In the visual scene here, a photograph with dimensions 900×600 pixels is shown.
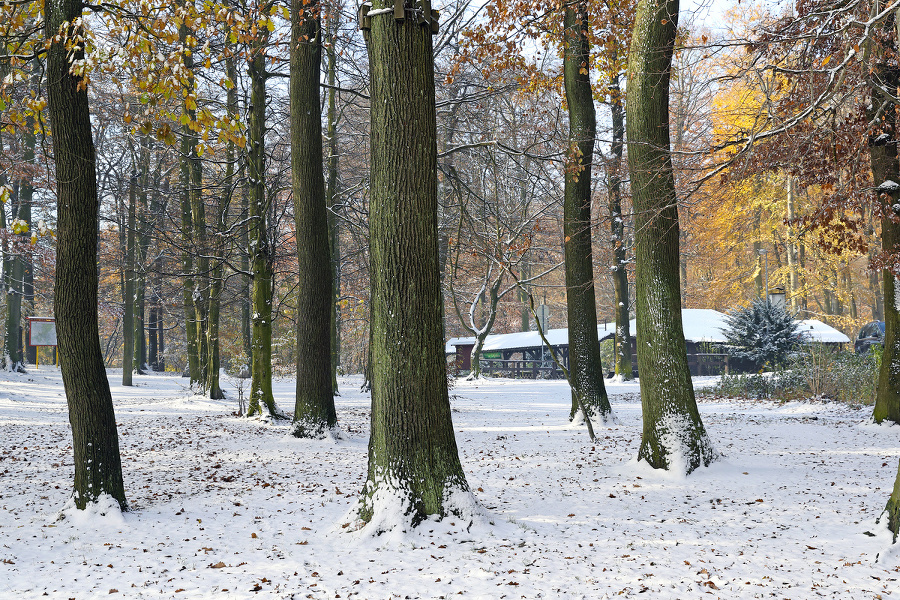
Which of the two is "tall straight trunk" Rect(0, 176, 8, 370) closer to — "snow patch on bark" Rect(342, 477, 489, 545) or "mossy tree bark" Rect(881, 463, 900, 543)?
"snow patch on bark" Rect(342, 477, 489, 545)

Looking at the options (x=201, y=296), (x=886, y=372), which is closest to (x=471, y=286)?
(x=201, y=296)

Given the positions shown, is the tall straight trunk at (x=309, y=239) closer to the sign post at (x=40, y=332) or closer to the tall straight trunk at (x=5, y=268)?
the tall straight trunk at (x=5, y=268)

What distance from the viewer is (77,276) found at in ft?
18.5

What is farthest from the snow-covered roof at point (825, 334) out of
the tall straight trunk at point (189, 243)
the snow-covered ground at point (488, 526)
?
the tall straight trunk at point (189, 243)

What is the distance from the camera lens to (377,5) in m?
5.18

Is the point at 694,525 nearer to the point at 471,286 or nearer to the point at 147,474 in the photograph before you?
the point at 147,474

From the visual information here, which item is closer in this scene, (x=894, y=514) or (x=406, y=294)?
(x=894, y=514)

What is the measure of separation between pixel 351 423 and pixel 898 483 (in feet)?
31.7

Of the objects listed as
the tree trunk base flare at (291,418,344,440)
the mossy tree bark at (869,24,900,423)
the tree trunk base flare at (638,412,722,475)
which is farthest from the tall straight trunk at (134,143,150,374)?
the mossy tree bark at (869,24,900,423)

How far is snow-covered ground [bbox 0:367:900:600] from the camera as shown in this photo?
418cm

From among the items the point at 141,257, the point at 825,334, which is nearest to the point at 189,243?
the point at 141,257

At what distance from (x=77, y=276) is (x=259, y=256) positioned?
666 cm

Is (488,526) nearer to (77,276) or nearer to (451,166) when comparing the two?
(77,276)

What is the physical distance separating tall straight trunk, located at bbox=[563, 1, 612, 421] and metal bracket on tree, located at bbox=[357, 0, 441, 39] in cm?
632
